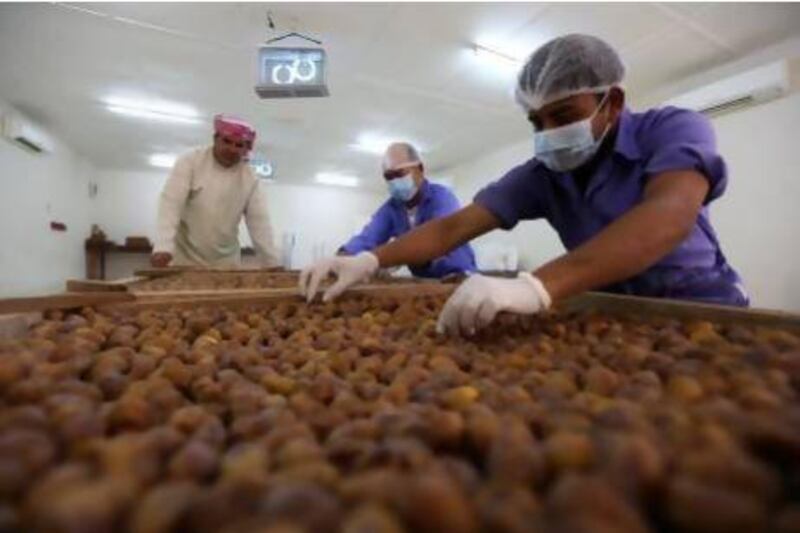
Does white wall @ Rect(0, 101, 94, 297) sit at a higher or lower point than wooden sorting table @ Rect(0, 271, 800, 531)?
higher

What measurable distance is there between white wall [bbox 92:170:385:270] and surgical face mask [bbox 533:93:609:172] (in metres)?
7.11

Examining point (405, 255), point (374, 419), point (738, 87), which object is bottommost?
point (374, 419)

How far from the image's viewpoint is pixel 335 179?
862 centimetres


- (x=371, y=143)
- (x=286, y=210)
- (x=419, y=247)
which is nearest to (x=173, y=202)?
(x=419, y=247)

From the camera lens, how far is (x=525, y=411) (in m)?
0.41

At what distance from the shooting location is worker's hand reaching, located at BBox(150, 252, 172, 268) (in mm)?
2385

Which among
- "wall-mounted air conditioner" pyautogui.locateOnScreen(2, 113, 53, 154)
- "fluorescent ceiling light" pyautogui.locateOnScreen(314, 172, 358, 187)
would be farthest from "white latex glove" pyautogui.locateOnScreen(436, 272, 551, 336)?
"fluorescent ceiling light" pyautogui.locateOnScreen(314, 172, 358, 187)

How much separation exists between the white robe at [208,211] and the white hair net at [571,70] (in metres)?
2.00

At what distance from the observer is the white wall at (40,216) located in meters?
5.16

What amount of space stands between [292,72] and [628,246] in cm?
244

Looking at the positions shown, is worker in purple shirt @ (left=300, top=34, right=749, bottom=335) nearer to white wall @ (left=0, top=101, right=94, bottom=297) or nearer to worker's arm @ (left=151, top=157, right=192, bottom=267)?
worker's arm @ (left=151, top=157, right=192, bottom=267)

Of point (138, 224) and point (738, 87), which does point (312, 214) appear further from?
point (738, 87)

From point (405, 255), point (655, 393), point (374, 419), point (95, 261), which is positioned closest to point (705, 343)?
point (655, 393)

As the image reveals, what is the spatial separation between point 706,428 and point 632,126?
98 cm
